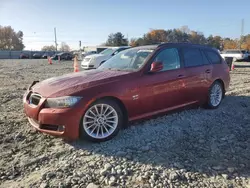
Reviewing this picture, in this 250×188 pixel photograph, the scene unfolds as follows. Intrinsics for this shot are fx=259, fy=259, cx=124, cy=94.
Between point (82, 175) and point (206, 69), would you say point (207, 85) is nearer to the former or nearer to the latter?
point (206, 69)

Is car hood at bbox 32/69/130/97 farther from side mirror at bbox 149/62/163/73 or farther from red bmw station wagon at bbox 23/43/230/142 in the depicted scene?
side mirror at bbox 149/62/163/73

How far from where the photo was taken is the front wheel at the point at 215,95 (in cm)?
614

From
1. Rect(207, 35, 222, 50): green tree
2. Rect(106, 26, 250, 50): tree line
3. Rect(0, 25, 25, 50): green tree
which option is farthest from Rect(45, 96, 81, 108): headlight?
Rect(0, 25, 25, 50): green tree

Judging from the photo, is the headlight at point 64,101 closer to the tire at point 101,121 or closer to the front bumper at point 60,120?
the front bumper at point 60,120

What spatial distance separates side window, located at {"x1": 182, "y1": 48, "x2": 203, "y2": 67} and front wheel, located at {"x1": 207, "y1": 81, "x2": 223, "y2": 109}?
74 cm

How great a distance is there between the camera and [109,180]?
121 inches

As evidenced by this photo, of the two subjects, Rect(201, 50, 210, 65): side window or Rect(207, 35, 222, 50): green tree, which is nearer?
Rect(201, 50, 210, 65): side window

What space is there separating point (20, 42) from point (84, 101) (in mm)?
116381

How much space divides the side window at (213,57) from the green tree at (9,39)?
108347 mm

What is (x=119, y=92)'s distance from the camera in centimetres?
426

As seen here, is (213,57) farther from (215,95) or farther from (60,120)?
(60,120)

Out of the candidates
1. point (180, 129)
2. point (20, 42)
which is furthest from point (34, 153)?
point (20, 42)

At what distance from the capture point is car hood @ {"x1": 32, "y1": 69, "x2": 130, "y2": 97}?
402cm

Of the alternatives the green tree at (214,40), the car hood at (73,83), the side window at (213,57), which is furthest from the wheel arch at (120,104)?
the green tree at (214,40)
